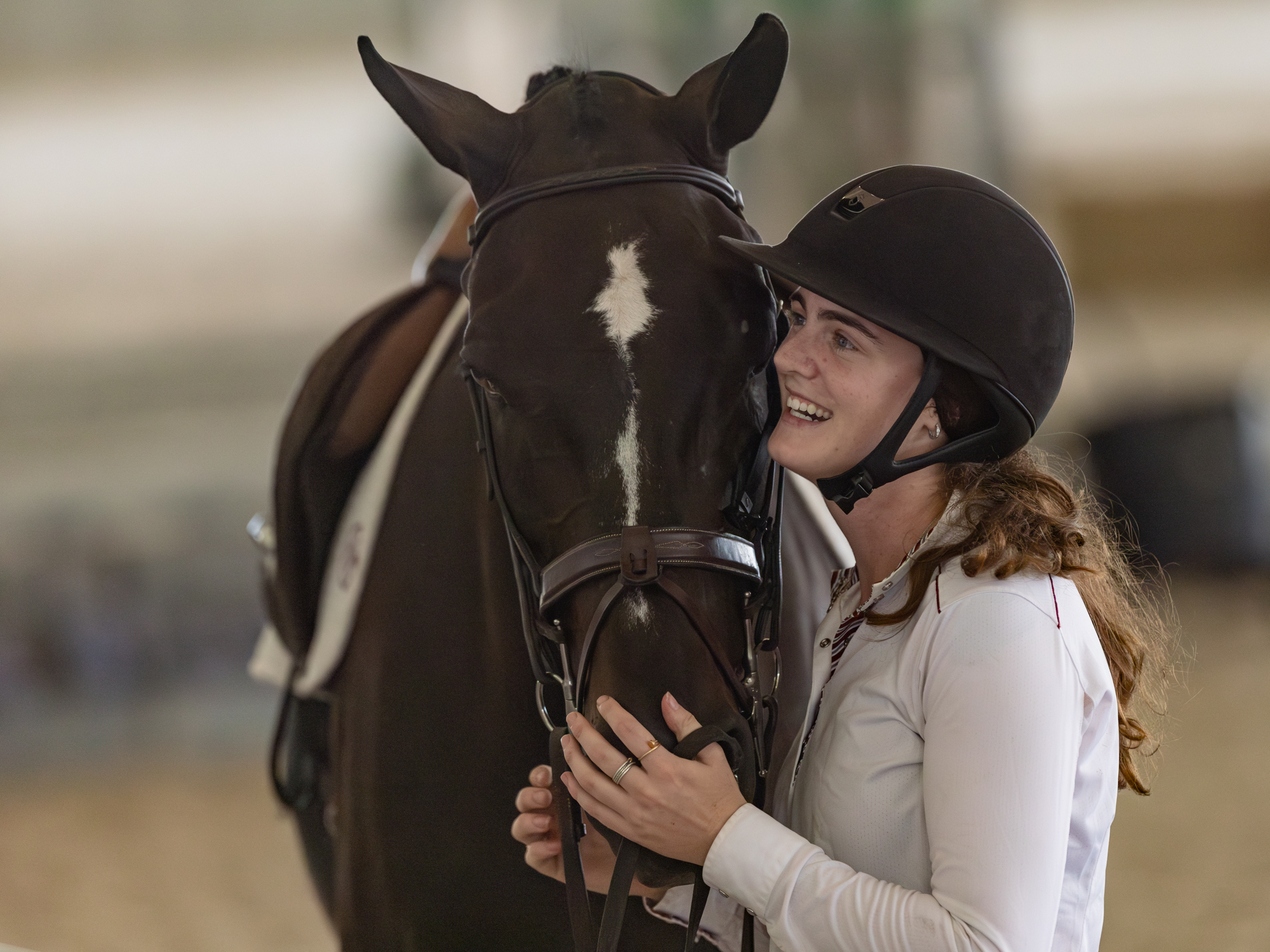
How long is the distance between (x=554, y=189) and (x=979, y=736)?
74 centimetres

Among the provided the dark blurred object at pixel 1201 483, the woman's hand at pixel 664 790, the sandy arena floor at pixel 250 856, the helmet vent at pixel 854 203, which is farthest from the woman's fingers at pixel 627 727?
the dark blurred object at pixel 1201 483

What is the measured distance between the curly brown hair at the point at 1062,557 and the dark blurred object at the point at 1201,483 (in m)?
7.55

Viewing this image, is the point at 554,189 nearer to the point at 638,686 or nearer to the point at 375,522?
the point at 638,686

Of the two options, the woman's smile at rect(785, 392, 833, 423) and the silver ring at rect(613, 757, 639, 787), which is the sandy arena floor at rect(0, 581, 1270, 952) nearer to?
the woman's smile at rect(785, 392, 833, 423)

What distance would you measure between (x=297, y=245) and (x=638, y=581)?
9.37m

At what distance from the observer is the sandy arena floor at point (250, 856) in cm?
368

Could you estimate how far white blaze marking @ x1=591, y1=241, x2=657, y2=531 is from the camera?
1057mm

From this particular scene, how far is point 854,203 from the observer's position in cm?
116

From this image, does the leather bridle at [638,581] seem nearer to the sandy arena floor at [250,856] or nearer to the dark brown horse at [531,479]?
the dark brown horse at [531,479]

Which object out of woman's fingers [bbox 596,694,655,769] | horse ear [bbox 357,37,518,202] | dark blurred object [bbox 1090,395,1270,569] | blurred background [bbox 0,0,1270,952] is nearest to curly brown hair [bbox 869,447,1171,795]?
woman's fingers [bbox 596,694,655,769]

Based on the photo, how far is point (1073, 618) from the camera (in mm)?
996

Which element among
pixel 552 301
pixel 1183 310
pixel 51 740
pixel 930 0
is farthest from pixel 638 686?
pixel 1183 310

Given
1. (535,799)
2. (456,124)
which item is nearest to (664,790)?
(535,799)

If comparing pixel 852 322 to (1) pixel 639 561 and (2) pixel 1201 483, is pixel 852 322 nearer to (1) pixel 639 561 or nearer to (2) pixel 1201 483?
(1) pixel 639 561
